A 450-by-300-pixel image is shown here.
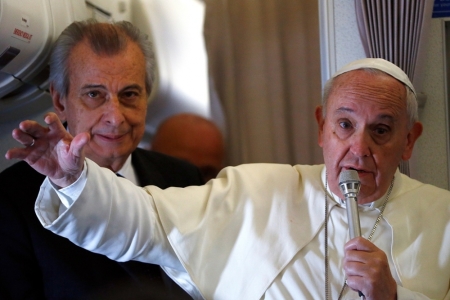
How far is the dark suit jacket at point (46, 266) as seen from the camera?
2.29 metres

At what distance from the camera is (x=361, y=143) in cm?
204

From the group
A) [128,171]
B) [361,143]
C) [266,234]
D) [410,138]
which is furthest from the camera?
[128,171]

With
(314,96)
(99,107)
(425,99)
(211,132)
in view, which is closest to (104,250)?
(99,107)

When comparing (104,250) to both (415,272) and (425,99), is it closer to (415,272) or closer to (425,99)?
(415,272)

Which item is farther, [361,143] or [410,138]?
[410,138]

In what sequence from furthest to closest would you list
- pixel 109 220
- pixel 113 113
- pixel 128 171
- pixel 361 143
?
1. pixel 128 171
2. pixel 113 113
3. pixel 361 143
4. pixel 109 220

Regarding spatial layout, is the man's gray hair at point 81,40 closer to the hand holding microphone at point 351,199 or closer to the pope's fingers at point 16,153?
the pope's fingers at point 16,153

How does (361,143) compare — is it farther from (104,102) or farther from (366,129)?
(104,102)

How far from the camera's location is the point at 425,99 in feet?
9.97

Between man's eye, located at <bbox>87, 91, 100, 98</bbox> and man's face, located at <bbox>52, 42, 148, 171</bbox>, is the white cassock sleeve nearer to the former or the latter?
man's face, located at <bbox>52, 42, 148, 171</bbox>

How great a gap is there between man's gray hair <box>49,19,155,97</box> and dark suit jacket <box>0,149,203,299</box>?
0.41 m

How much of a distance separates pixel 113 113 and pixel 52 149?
0.81 m

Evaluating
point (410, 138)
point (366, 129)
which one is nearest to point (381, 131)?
point (366, 129)

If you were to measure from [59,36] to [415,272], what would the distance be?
5.72 ft
